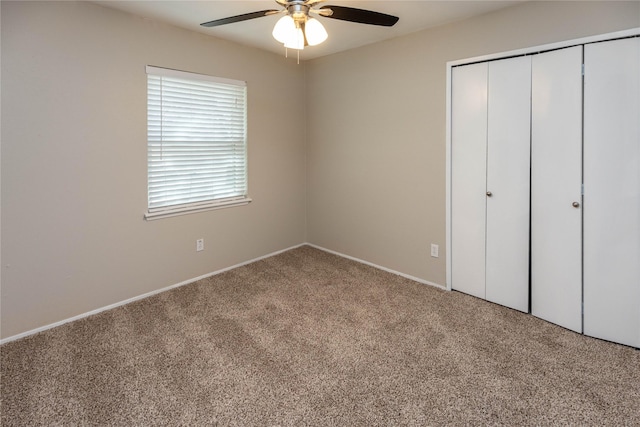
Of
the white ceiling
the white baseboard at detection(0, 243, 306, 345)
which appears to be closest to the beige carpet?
the white baseboard at detection(0, 243, 306, 345)

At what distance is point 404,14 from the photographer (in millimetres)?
2830

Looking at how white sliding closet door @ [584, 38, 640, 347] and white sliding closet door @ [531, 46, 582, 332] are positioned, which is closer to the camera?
white sliding closet door @ [584, 38, 640, 347]

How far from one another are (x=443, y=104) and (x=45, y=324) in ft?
12.0

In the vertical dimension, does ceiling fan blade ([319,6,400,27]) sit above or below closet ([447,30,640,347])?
above

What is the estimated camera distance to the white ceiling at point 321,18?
2.62 metres

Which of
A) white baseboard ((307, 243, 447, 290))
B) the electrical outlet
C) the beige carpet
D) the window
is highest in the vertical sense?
the window

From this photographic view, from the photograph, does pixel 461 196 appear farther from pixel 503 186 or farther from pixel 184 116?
pixel 184 116

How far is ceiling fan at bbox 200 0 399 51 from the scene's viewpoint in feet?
6.17

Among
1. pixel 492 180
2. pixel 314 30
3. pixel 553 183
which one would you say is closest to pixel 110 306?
pixel 314 30

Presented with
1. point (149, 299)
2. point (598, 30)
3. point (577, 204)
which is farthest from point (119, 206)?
point (598, 30)

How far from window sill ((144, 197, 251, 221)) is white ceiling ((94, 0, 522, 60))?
5.41 ft

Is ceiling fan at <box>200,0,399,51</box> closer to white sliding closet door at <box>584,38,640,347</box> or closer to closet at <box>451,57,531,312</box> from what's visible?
closet at <box>451,57,531,312</box>

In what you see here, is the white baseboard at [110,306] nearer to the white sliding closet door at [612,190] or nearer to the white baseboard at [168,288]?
the white baseboard at [168,288]

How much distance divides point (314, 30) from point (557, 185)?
2029mm
